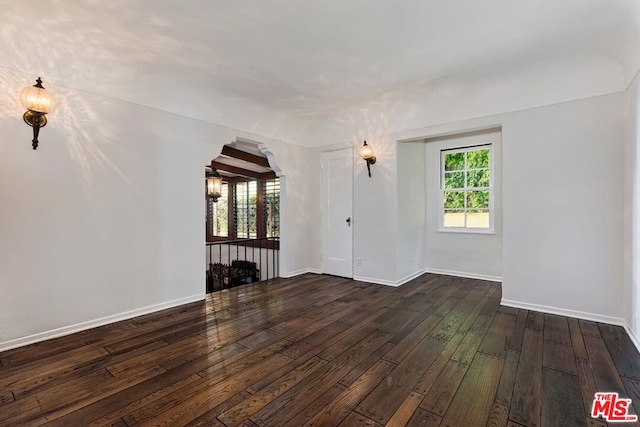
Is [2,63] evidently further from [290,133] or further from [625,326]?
[625,326]

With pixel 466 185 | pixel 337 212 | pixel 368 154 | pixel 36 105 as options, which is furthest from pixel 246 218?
pixel 36 105

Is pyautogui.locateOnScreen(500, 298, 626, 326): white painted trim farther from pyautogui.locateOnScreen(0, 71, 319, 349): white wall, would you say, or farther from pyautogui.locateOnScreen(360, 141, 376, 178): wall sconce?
pyautogui.locateOnScreen(0, 71, 319, 349): white wall

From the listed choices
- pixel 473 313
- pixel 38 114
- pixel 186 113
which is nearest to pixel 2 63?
pixel 38 114

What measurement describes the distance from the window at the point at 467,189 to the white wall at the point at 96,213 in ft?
12.7

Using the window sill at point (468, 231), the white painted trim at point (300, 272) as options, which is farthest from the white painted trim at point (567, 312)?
the white painted trim at point (300, 272)

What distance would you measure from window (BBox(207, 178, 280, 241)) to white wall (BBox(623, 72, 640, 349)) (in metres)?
6.13

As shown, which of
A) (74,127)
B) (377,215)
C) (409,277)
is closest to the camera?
(74,127)

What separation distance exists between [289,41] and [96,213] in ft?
8.25

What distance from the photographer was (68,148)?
2773 millimetres

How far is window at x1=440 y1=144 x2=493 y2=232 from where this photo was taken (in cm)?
487

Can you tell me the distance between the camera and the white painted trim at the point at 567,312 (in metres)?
2.95

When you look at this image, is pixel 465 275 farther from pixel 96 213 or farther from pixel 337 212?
pixel 96 213

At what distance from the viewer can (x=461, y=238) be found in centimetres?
509

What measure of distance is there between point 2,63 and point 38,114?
45 centimetres
